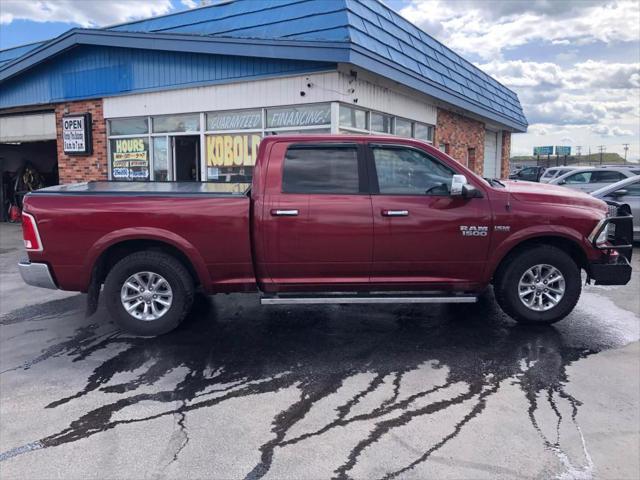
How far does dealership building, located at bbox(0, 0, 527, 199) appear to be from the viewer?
987cm

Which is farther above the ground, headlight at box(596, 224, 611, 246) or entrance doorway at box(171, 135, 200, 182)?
entrance doorway at box(171, 135, 200, 182)

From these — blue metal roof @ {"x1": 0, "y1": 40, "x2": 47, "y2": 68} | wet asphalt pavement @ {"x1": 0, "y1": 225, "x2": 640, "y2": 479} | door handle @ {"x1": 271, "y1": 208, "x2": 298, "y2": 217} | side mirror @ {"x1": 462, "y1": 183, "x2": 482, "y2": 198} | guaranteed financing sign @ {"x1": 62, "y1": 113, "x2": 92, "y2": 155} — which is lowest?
wet asphalt pavement @ {"x1": 0, "y1": 225, "x2": 640, "y2": 479}

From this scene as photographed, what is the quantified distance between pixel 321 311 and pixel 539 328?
7.83 feet

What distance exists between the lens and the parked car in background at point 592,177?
50.5 ft

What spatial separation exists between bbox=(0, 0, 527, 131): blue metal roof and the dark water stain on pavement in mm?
5335

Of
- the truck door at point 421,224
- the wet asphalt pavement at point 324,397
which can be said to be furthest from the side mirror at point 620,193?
the truck door at point 421,224

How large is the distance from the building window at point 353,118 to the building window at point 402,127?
168 centimetres

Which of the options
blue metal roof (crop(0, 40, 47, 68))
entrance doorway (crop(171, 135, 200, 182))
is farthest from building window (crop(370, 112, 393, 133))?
blue metal roof (crop(0, 40, 47, 68))

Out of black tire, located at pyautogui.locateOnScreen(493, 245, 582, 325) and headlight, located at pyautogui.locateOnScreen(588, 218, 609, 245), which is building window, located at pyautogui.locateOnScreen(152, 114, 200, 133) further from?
headlight, located at pyautogui.locateOnScreen(588, 218, 609, 245)

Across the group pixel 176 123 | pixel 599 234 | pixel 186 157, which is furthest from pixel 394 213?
pixel 186 157

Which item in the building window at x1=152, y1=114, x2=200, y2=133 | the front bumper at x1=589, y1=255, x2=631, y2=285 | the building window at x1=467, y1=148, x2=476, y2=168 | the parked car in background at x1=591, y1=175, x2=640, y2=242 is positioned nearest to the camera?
the front bumper at x1=589, y1=255, x2=631, y2=285

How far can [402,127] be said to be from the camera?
12.9 metres

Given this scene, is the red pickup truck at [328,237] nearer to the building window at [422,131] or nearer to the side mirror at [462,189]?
the side mirror at [462,189]

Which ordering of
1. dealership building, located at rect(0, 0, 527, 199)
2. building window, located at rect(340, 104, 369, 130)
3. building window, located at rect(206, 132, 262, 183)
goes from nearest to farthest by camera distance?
1. dealership building, located at rect(0, 0, 527, 199)
2. building window, located at rect(340, 104, 369, 130)
3. building window, located at rect(206, 132, 262, 183)
